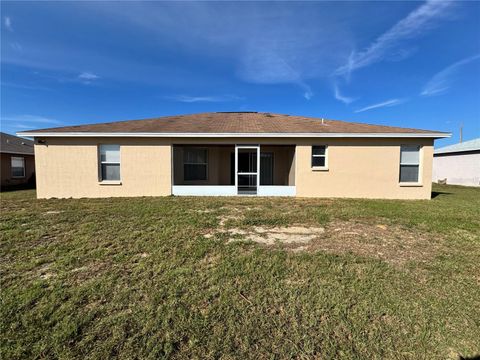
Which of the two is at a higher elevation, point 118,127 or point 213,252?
point 118,127

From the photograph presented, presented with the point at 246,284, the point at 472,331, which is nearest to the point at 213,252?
the point at 246,284

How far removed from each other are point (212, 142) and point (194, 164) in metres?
2.54

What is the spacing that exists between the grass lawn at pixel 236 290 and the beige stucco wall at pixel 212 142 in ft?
14.9

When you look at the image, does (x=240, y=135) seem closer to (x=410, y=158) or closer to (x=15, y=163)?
(x=410, y=158)

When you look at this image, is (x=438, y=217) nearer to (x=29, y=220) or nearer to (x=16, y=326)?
(x=16, y=326)

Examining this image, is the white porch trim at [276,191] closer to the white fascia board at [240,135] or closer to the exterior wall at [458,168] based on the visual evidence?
the white fascia board at [240,135]

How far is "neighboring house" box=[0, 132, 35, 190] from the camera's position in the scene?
55.3 feet

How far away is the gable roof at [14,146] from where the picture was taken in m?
17.2

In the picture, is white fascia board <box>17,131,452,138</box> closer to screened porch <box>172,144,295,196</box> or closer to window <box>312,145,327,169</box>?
window <box>312,145,327,169</box>

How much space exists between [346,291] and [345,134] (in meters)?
8.29

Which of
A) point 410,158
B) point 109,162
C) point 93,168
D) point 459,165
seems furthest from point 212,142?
point 459,165

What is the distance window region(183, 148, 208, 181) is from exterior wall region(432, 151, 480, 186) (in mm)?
22341

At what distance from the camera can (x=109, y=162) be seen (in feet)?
34.6

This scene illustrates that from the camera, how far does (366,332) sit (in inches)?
106
